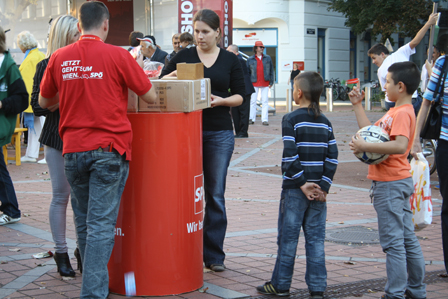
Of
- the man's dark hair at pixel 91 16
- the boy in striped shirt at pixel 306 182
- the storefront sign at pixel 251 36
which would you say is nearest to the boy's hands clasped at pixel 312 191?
the boy in striped shirt at pixel 306 182

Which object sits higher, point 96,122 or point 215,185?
point 96,122

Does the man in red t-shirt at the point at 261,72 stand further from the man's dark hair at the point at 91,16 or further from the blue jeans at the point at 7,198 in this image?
the man's dark hair at the point at 91,16

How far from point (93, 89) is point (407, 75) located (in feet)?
7.11

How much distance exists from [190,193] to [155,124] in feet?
1.83

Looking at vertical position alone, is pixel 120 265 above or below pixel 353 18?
below

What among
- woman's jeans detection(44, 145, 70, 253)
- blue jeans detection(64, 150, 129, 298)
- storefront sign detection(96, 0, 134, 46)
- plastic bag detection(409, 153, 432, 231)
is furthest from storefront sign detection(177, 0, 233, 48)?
blue jeans detection(64, 150, 129, 298)

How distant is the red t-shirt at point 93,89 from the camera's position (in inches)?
144

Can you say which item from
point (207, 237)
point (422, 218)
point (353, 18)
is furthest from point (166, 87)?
point (353, 18)

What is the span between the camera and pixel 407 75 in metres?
4.14

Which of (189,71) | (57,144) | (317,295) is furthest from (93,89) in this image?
(317,295)

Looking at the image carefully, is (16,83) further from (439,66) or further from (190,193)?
(439,66)

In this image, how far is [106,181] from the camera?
373 cm

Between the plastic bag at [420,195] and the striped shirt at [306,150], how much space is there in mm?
774

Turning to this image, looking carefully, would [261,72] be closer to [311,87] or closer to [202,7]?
[202,7]
